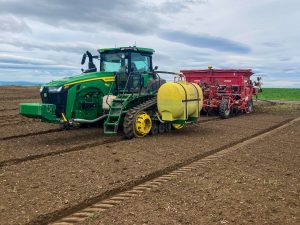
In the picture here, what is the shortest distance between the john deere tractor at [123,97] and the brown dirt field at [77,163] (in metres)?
0.52

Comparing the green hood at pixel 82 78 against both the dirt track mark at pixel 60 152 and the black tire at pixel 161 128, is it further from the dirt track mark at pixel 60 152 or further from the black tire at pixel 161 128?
the black tire at pixel 161 128

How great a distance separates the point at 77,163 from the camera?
7.75 meters

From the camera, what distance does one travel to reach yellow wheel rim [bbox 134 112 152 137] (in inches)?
428


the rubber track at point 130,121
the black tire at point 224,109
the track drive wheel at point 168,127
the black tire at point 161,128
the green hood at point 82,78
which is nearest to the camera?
the green hood at point 82,78

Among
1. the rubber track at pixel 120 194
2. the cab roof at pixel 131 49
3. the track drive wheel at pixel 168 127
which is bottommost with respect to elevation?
the rubber track at pixel 120 194

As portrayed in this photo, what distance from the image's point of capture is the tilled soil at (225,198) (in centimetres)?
492

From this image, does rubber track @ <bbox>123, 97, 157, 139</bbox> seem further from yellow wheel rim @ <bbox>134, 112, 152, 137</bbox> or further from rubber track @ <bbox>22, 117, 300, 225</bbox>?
rubber track @ <bbox>22, 117, 300, 225</bbox>

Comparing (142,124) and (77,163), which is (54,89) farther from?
(77,163)

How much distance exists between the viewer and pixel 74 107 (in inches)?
421

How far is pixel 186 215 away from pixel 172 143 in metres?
5.23

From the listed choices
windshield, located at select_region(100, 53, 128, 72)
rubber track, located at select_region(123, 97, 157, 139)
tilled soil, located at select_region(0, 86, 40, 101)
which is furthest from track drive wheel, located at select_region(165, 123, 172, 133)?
tilled soil, located at select_region(0, 86, 40, 101)

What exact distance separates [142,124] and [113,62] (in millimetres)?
2247

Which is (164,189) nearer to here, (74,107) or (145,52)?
(74,107)

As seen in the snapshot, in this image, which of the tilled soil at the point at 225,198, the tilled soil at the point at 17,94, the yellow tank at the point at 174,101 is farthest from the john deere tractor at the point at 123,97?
the tilled soil at the point at 17,94
